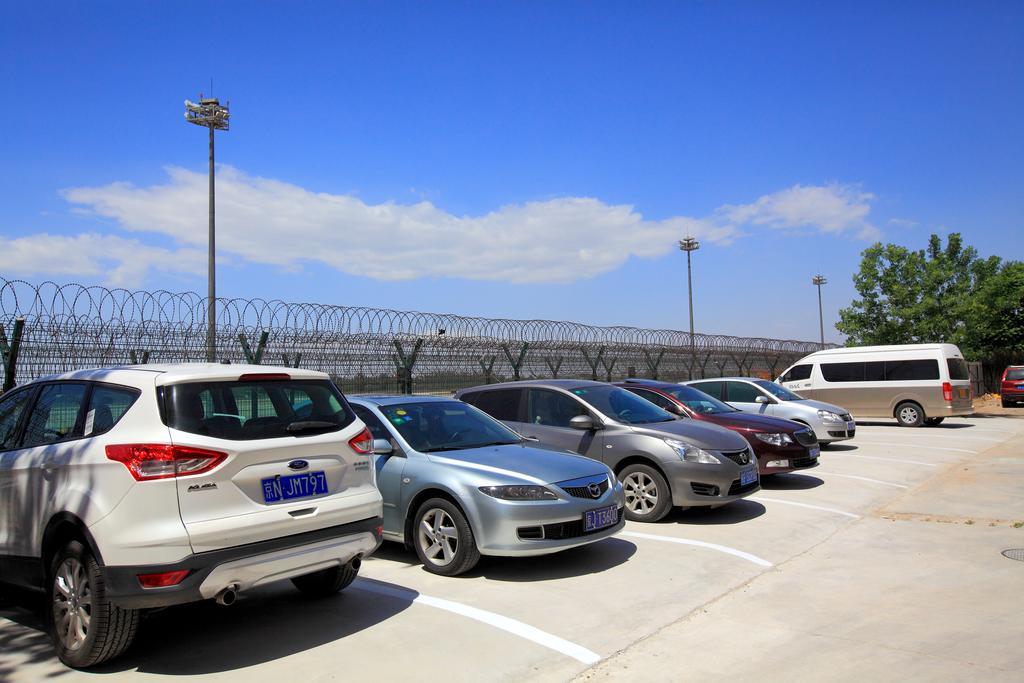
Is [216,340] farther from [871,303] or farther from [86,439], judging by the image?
[871,303]


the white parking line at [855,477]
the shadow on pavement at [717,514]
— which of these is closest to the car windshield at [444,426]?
the shadow on pavement at [717,514]

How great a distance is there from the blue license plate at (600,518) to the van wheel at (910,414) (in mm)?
16278

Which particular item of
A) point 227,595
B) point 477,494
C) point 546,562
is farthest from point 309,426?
point 546,562

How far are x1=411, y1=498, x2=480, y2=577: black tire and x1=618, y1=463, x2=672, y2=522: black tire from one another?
2761 millimetres

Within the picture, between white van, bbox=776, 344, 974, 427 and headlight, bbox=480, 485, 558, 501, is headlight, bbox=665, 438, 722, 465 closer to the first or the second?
headlight, bbox=480, 485, 558, 501

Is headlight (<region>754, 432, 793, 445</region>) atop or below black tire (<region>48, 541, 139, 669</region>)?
atop

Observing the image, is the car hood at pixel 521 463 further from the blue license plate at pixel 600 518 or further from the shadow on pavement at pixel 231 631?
the shadow on pavement at pixel 231 631

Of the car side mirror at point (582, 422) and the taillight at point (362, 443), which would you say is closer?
the taillight at point (362, 443)

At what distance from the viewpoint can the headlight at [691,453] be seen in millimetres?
7957

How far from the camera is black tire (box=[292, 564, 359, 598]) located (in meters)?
5.48

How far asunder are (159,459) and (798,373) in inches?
785

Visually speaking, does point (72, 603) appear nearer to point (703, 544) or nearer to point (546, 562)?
point (546, 562)

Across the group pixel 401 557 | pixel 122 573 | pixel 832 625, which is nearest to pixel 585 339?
pixel 401 557

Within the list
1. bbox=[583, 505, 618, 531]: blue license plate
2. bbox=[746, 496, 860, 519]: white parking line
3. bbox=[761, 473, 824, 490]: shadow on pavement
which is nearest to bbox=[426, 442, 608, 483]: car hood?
bbox=[583, 505, 618, 531]: blue license plate
